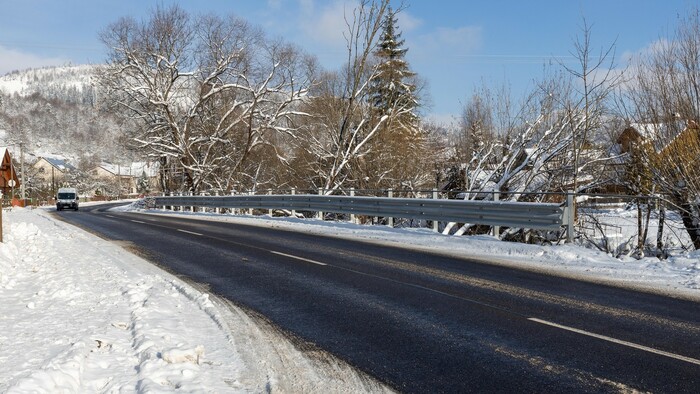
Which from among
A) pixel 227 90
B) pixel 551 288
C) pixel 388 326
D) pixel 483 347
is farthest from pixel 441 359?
pixel 227 90

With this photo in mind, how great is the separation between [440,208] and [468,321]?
9.16 m

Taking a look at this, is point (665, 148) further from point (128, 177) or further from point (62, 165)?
point (62, 165)

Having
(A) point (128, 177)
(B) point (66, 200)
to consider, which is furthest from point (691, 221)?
(A) point (128, 177)

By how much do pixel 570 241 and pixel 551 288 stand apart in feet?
14.1

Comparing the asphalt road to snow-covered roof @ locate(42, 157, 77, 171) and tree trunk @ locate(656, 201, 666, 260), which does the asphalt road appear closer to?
tree trunk @ locate(656, 201, 666, 260)

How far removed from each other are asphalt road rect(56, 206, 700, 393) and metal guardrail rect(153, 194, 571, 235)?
2.45 metres

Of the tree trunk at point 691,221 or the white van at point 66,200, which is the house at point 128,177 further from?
the tree trunk at point 691,221

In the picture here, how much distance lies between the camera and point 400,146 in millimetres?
26906

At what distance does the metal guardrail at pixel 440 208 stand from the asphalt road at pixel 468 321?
245 centimetres

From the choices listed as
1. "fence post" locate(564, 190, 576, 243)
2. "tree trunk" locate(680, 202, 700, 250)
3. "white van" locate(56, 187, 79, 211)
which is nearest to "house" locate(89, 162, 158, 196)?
"white van" locate(56, 187, 79, 211)

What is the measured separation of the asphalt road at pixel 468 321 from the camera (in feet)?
13.2

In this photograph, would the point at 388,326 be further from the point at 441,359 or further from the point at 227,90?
the point at 227,90

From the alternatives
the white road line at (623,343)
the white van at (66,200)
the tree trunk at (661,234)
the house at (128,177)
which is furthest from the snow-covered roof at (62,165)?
the white road line at (623,343)

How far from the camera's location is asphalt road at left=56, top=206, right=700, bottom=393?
4.03 m
